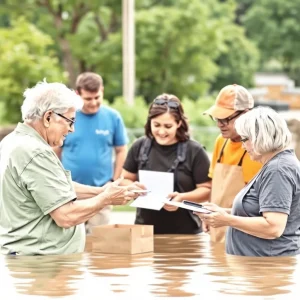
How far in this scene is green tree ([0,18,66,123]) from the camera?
28.2m

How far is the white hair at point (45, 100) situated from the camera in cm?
534

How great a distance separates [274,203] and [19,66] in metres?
24.0

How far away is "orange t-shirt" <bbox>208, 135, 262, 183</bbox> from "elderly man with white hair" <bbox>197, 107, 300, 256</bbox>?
1.01m

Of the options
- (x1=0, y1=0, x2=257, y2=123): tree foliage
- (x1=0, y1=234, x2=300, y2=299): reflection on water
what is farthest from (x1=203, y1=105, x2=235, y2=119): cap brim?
(x1=0, y1=0, x2=257, y2=123): tree foliage

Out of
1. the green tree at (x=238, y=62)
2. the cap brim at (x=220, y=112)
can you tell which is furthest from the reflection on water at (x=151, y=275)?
the green tree at (x=238, y=62)

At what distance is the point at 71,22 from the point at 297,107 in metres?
27.8

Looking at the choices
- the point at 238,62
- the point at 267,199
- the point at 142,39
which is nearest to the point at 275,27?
the point at 238,62

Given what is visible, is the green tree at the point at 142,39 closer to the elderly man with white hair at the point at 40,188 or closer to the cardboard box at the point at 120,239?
the cardboard box at the point at 120,239

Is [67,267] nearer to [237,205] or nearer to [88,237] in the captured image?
[237,205]

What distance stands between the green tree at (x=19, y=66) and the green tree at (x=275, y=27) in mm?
33595

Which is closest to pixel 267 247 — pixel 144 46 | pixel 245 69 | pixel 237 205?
pixel 237 205

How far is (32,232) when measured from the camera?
5.21m

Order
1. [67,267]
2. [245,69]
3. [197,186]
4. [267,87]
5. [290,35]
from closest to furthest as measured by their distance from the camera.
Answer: [67,267] → [197,186] → [245,69] → [290,35] → [267,87]

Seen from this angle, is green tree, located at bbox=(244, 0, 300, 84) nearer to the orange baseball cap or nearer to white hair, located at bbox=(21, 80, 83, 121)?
the orange baseball cap
